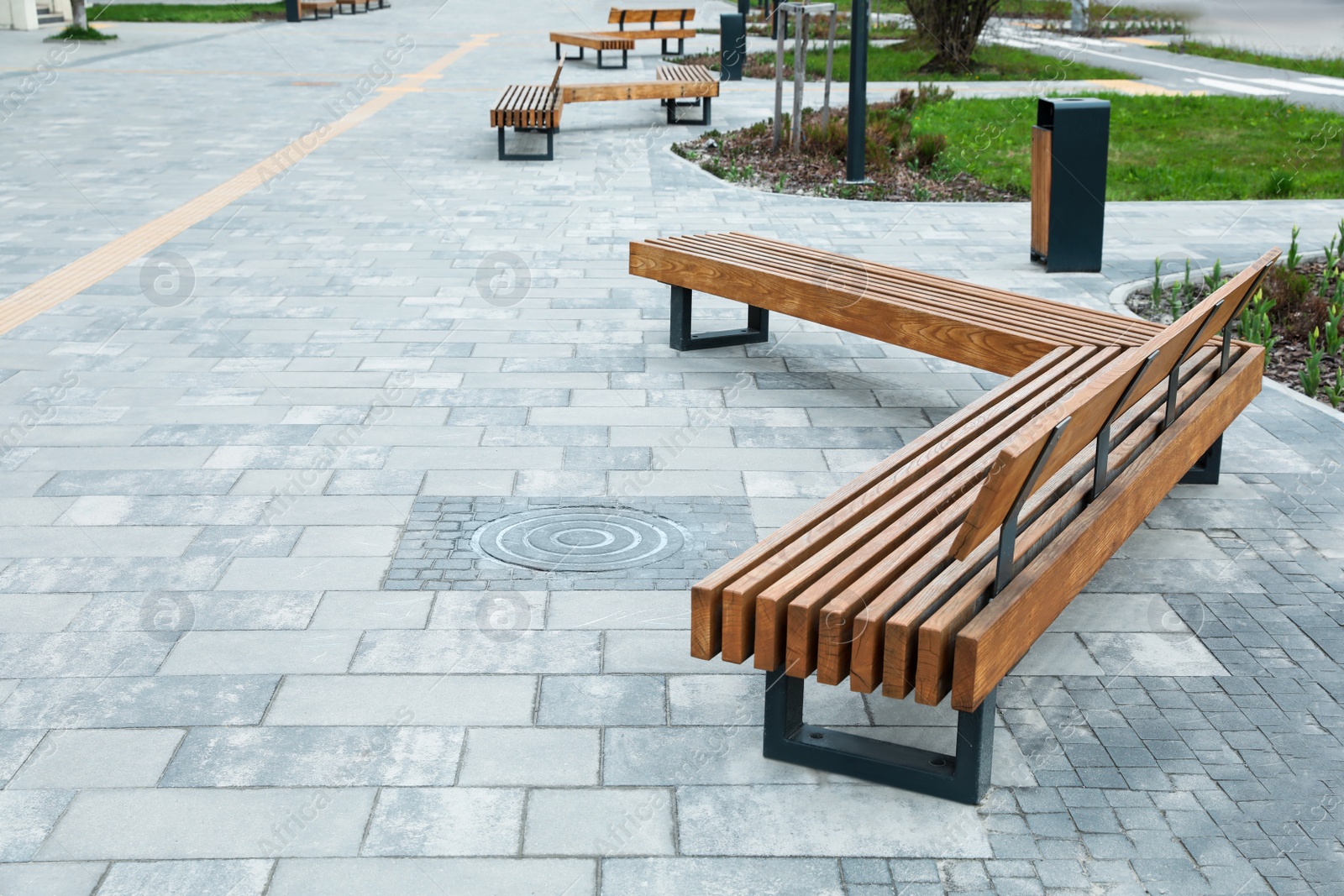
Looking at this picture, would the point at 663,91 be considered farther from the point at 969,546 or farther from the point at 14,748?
the point at 969,546

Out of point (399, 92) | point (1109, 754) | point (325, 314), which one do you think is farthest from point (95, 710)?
point (399, 92)

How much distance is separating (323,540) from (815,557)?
7.44 feet

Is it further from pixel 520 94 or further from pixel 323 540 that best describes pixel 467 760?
pixel 520 94

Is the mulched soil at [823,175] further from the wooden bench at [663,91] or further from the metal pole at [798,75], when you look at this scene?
the wooden bench at [663,91]

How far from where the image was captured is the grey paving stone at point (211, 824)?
131 inches

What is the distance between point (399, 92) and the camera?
20.4m

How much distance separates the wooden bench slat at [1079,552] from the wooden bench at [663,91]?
38.3 ft

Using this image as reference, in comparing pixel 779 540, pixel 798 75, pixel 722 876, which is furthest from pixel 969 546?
pixel 798 75

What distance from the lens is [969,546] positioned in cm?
330

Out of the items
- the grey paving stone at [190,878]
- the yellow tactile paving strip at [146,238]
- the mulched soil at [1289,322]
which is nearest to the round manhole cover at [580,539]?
the grey paving stone at [190,878]

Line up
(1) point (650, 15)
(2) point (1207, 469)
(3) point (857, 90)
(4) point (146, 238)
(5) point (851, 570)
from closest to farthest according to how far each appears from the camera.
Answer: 1. (5) point (851, 570)
2. (2) point (1207, 469)
3. (4) point (146, 238)
4. (3) point (857, 90)
5. (1) point (650, 15)

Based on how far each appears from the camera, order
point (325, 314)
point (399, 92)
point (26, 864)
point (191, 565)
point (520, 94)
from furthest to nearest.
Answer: point (399, 92) < point (520, 94) < point (325, 314) < point (191, 565) < point (26, 864)

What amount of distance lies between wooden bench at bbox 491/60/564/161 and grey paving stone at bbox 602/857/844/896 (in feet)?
38.3

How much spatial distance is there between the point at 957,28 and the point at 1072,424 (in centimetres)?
2267
